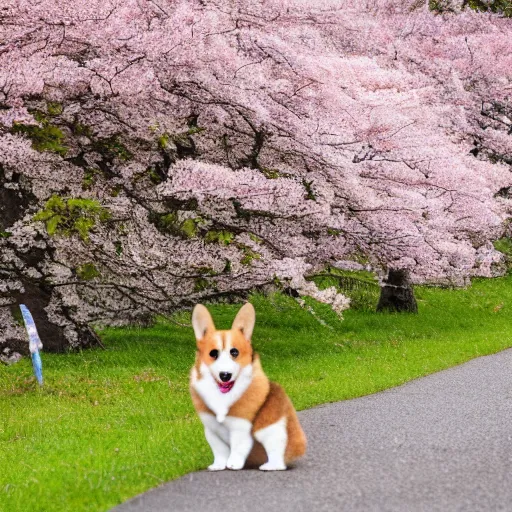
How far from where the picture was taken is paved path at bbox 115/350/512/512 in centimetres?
645

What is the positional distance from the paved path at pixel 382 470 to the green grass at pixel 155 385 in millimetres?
668

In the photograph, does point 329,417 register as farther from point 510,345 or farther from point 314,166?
point 510,345

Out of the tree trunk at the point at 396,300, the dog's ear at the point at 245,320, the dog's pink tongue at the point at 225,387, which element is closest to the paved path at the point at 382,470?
the dog's pink tongue at the point at 225,387

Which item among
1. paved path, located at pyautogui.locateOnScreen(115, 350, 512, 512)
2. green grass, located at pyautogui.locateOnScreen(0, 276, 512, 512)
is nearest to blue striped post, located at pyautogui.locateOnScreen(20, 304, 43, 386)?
green grass, located at pyautogui.locateOnScreen(0, 276, 512, 512)

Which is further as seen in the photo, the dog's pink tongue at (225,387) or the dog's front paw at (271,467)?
the dog's front paw at (271,467)

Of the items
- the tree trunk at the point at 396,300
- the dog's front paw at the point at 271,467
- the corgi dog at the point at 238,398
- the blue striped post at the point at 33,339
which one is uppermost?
the corgi dog at the point at 238,398

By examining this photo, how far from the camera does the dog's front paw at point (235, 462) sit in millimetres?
6819

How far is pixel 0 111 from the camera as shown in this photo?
11.9 metres

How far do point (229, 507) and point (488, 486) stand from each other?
A: 197 centimetres

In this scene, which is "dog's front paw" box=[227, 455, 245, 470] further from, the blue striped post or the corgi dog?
the blue striped post

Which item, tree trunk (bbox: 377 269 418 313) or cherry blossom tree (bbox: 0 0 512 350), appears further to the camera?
tree trunk (bbox: 377 269 418 313)

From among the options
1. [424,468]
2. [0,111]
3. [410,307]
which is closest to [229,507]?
[424,468]

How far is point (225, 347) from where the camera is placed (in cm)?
655

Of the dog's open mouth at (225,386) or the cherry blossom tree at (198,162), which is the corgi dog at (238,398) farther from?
the cherry blossom tree at (198,162)
